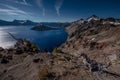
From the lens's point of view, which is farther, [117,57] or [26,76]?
[117,57]

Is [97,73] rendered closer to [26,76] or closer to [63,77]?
[63,77]

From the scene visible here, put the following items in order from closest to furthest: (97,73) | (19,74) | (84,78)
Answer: (84,78) < (97,73) < (19,74)

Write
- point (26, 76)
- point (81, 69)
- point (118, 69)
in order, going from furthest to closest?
point (118, 69) < point (26, 76) < point (81, 69)

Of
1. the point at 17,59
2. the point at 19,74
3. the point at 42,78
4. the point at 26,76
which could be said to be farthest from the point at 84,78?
the point at 17,59

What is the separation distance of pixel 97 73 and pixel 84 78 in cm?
324

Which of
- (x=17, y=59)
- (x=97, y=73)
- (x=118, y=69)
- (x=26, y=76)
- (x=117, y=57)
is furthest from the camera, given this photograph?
(x=17, y=59)

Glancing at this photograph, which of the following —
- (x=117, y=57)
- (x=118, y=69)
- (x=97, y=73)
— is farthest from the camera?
(x=117, y=57)

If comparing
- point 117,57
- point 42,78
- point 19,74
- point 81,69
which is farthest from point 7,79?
point 117,57

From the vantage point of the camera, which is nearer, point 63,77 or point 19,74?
point 63,77

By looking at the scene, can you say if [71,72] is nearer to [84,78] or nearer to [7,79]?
[84,78]

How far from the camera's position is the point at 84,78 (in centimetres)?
2462

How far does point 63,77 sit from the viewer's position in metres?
25.7

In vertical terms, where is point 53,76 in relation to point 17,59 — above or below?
above

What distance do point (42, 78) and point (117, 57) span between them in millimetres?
28969
